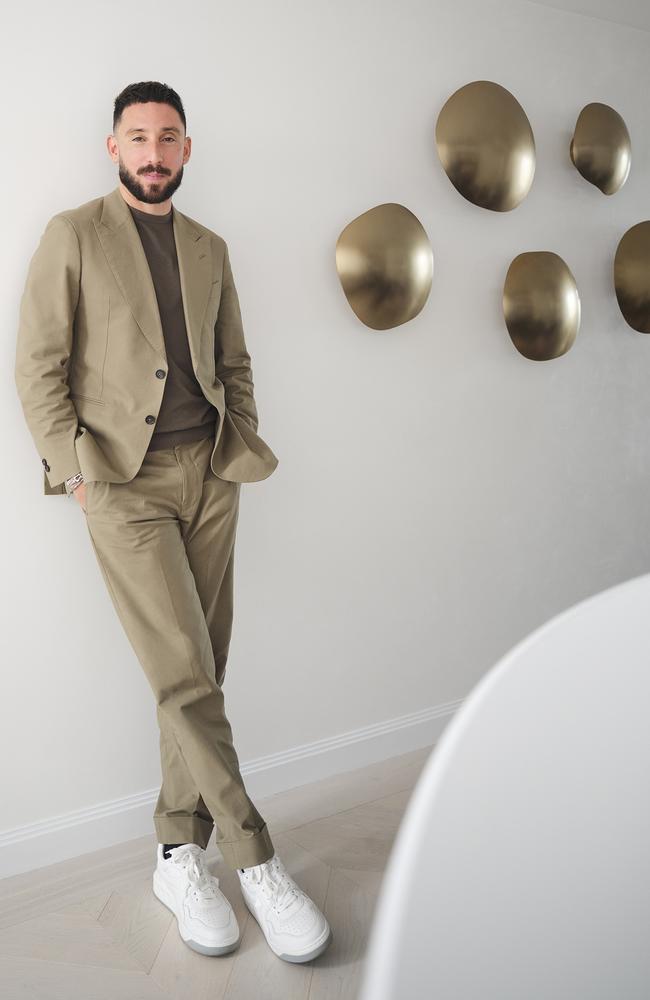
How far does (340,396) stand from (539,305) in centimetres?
76

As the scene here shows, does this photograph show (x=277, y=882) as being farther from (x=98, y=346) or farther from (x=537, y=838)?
(x=537, y=838)

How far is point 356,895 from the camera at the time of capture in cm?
184

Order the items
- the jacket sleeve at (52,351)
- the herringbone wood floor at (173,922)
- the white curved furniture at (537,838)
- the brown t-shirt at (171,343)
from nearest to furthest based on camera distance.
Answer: the white curved furniture at (537,838), the herringbone wood floor at (173,922), the jacket sleeve at (52,351), the brown t-shirt at (171,343)

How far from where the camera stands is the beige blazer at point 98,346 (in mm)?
1685

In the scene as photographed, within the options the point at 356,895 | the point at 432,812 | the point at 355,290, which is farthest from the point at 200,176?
the point at 432,812

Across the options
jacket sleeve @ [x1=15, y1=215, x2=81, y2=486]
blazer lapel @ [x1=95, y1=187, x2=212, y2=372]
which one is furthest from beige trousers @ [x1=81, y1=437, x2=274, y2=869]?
blazer lapel @ [x1=95, y1=187, x2=212, y2=372]

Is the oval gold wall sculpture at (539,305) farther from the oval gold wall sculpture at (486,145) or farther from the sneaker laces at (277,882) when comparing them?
the sneaker laces at (277,882)

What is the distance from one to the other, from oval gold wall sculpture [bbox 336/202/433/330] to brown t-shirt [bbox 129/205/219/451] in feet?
2.00

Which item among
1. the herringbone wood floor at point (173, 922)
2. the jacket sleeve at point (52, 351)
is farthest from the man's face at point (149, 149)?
the herringbone wood floor at point (173, 922)

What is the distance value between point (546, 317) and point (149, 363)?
4.76 ft

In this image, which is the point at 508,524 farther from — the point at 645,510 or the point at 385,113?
the point at 385,113

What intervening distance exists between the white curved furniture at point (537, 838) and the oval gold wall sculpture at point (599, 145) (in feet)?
8.62

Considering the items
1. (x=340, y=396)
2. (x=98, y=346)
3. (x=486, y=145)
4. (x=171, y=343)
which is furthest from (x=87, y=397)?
(x=486, y=145)

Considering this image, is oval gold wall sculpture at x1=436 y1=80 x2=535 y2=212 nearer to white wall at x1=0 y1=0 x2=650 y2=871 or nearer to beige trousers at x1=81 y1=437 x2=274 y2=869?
white wall at x1=0 y1=0 x2=650 y2=871
